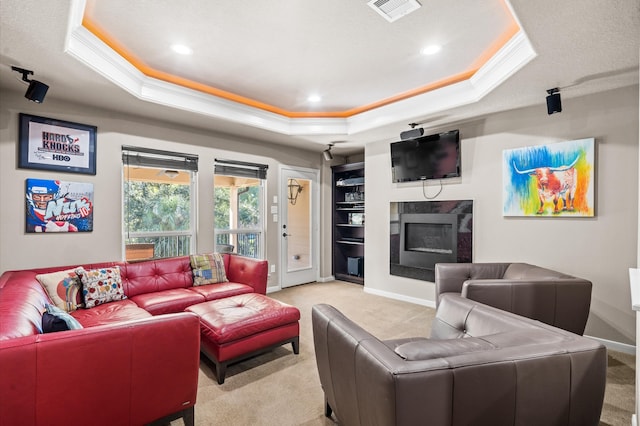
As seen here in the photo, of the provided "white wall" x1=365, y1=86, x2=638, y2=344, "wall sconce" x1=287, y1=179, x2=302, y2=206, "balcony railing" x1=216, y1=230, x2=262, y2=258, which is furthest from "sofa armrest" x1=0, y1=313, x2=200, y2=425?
"wall sconce" x1=287, y1=179, x2=302, y2=206

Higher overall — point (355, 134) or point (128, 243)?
point (355, 134)

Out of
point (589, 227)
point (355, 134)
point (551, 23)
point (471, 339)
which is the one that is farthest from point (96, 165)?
→ point (589, 227)

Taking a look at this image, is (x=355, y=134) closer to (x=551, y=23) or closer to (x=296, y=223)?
(x=296, y=223)

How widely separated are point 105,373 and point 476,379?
5.44 ft

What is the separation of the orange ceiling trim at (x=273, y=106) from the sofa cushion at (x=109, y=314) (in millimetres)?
2273

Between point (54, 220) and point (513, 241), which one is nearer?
point (54, 220)

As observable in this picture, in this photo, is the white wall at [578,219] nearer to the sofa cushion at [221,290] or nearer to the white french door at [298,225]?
the white french door at [298,225]

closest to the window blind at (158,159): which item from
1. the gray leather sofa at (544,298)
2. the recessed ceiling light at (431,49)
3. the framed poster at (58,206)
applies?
the framed poster at (58,206)

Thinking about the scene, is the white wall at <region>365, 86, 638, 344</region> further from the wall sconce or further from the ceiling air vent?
the wall sconce

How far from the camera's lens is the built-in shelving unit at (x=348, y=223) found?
5895 millimetres

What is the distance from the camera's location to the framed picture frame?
10.1 feet

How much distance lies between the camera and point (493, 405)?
113 centimetres

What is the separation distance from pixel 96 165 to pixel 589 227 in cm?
527

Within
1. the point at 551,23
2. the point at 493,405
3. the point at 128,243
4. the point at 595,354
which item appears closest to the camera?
the point at 493,405
